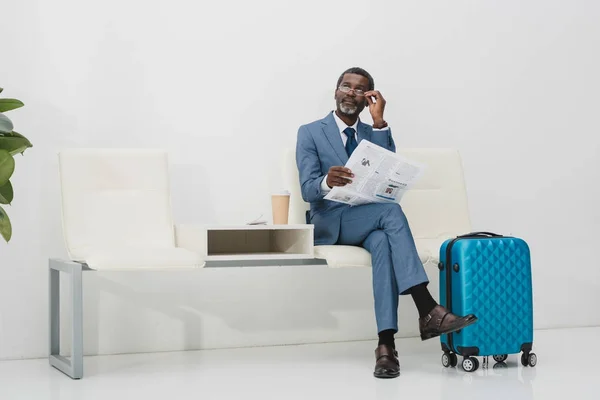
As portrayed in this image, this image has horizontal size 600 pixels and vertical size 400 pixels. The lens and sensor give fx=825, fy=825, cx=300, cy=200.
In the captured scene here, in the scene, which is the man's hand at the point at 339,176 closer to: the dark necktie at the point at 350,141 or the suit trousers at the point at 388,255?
the suit trousers at the point at 388,255

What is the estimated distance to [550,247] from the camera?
15.1 ft

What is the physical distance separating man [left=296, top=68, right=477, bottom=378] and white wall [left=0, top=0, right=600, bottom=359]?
1.58ft

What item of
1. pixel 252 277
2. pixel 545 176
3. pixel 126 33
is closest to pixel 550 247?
pixel 545 176

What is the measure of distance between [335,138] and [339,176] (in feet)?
1.47

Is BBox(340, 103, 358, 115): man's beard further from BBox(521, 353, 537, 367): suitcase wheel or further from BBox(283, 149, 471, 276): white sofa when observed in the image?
BBox(521, 353, 537, 367): suitcase wheel

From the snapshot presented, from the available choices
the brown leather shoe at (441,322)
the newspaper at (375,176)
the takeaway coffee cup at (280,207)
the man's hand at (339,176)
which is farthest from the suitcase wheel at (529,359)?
the takeaway coffee cup at (280,207)

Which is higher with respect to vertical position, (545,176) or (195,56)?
(195,56)

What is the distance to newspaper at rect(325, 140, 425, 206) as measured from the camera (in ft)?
10.2

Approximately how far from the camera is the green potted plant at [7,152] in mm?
2793

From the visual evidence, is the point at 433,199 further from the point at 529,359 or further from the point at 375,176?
the point at 529,359

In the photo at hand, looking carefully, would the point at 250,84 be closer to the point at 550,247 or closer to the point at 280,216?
the point at 280,216

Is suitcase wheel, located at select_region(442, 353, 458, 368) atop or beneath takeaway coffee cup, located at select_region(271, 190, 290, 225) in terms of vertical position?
beneath

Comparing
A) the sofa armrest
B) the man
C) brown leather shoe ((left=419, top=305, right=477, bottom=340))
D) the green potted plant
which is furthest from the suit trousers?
the green potted plant

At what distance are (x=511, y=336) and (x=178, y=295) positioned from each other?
5.00 ft
